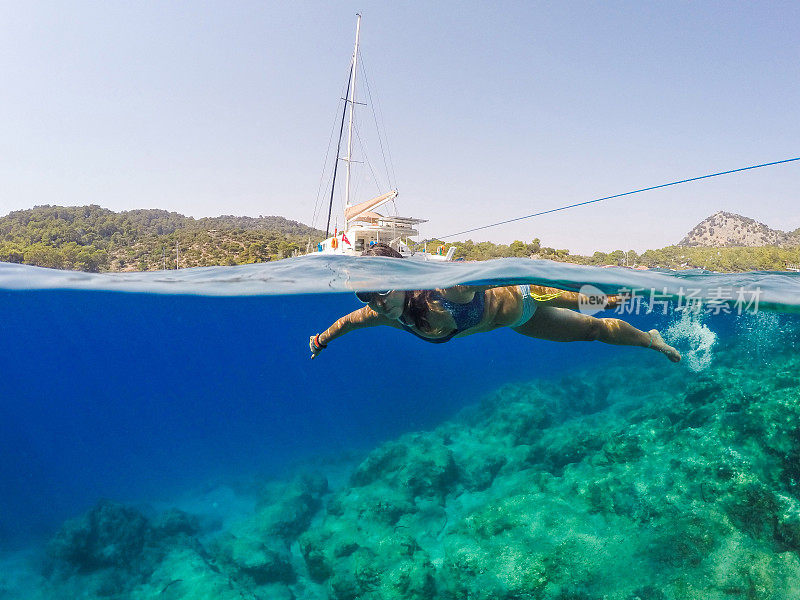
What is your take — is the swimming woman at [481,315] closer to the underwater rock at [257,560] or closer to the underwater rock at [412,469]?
the underwater rock at [257,560]

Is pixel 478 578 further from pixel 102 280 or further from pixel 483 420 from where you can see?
pixel 102 280

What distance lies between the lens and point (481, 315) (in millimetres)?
3811

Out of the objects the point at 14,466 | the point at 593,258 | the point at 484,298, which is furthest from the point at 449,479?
the point at 14,466

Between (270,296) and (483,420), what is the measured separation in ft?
23.9

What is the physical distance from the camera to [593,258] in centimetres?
793

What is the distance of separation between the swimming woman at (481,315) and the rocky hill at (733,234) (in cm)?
465

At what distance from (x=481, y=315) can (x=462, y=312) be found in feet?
0.86

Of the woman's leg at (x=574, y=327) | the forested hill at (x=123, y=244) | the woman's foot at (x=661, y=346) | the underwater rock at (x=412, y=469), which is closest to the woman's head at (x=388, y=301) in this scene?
the woman's leg at (x=574, y=327)

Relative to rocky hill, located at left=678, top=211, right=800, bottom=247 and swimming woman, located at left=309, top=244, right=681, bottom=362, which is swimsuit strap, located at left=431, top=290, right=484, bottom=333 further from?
rocky hill, located at left=678, top=211, right=800, bottom=247

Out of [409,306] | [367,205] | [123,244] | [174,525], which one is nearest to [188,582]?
[174,525]

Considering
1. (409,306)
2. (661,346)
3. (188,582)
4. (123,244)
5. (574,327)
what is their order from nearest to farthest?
(409,306) → (574,327) → (661,346) → (188,582) → (123,244)

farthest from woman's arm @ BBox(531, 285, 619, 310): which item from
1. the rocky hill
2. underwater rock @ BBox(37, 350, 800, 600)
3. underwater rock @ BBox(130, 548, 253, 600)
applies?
underwater rock @ BBox(130, 548, 253, 600)

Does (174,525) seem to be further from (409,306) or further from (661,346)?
(661,346)

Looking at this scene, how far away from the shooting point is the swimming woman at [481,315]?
3.49 metres
